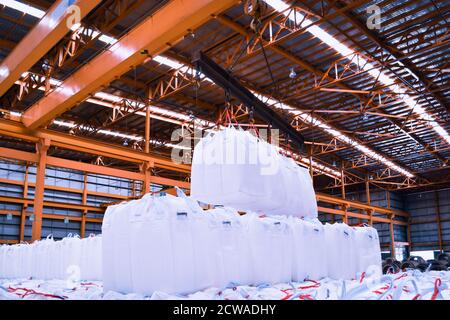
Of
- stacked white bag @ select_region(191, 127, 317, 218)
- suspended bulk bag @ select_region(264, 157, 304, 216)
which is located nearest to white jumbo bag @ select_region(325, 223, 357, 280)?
suspended bulk bag @ select_region(264, 157, 304, 216)

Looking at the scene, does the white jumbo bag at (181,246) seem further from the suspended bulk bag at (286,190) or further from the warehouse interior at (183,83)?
the warehouse interior at (183,83)

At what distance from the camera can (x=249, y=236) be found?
4.63m

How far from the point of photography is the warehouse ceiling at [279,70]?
34.0ft

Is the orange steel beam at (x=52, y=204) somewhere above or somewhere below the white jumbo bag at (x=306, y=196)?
above

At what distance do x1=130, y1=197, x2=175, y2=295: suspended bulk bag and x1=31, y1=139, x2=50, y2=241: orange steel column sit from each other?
694 cm

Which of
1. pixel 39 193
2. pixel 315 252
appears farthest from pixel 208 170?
pixel 39 193

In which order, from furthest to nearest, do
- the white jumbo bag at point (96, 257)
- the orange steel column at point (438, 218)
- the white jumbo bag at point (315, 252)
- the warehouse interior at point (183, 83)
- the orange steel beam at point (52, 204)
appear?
the orange steel column at point (438, 218)
the orange steel beam at point (52, 204)
the warehouse interior at point (183, 83)
the white jumbo bag at point (96, 257)
the white jumbo bag at point (315, 252)

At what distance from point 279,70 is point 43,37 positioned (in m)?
8.16

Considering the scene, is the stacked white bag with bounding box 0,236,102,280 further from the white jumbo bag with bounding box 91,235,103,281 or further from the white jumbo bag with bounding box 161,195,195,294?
the white jumbo bag with bounding box 161,195,195,294

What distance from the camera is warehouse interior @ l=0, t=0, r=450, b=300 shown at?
26.9 feet

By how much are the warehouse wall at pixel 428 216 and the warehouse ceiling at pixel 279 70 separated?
30.8 feet

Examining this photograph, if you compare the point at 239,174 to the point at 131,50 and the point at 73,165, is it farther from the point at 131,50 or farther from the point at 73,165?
the point at 73,165

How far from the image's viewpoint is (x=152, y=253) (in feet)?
12.6

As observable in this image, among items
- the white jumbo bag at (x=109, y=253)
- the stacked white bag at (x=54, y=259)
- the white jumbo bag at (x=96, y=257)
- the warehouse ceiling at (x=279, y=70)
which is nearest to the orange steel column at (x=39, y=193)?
the stacked white bag at (x=54, y=259)
